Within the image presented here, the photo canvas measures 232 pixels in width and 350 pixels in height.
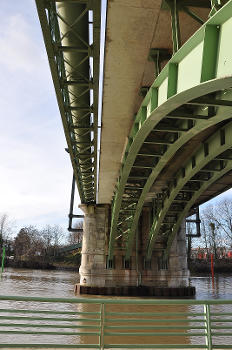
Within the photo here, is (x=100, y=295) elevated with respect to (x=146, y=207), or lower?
lower

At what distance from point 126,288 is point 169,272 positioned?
3.23 meters

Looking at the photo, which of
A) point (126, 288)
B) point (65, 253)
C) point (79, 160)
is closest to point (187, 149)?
point (79, 160)

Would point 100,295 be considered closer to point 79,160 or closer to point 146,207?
point 146,207

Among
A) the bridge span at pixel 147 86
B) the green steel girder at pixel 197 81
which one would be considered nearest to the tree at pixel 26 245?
the bridge span at pixel 147 86

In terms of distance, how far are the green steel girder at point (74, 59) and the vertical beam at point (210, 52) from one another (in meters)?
2.59

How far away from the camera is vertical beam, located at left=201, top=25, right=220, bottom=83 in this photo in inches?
191

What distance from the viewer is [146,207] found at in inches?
998

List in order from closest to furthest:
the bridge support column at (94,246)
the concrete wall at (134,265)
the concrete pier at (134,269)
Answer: the concrete pier at (134,269)
the concrete wall at (134,265)
the bridge support column at (94,246)

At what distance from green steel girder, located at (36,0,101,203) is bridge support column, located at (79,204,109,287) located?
12.7m

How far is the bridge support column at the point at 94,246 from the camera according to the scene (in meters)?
24.1

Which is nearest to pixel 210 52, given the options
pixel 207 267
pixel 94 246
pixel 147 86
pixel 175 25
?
pixel 175 25

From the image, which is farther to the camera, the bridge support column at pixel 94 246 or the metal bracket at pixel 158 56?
the bridge support column at pixel 94 246

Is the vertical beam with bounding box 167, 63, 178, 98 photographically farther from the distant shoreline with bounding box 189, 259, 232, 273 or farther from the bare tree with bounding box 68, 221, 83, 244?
the bare tree with bounding box 68, 221, 83, 244

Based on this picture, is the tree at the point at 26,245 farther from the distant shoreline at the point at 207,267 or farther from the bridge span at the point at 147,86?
the bridge span at the point at 147,86
